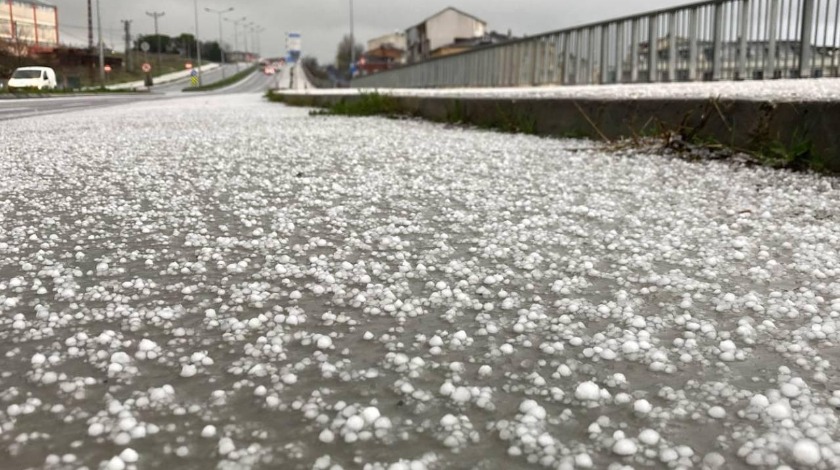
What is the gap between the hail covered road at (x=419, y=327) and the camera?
1075 millimetres

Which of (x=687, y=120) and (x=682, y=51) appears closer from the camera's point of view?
(x=687, y=120)

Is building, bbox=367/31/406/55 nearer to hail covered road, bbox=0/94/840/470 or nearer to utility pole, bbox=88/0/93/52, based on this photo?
utility pole, bbox=88/0/93/52

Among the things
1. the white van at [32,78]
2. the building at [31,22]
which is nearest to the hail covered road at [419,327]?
the white van at [32,78]

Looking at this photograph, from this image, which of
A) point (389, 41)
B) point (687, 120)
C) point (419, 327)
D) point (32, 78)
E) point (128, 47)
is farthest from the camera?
point (389, 41)

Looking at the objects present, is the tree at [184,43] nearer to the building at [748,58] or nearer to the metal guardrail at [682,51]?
the metal guardrail at [682,51]

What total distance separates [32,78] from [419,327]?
95.7 ft

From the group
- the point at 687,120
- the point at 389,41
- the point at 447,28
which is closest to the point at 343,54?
the point at 389,41

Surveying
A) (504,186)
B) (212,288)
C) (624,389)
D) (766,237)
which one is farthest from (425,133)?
(624,389)

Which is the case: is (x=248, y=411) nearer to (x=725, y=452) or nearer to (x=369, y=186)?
(x=725, y=452)

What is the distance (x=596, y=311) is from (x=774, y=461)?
2.24ft

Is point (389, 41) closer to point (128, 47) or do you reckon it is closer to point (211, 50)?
point (211, 50)

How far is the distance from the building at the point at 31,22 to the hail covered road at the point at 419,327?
4214cm

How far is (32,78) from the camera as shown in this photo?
25984mm

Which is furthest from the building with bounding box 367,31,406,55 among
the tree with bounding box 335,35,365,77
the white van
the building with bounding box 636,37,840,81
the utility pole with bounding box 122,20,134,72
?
the building with bounding box 636,37,840,81
